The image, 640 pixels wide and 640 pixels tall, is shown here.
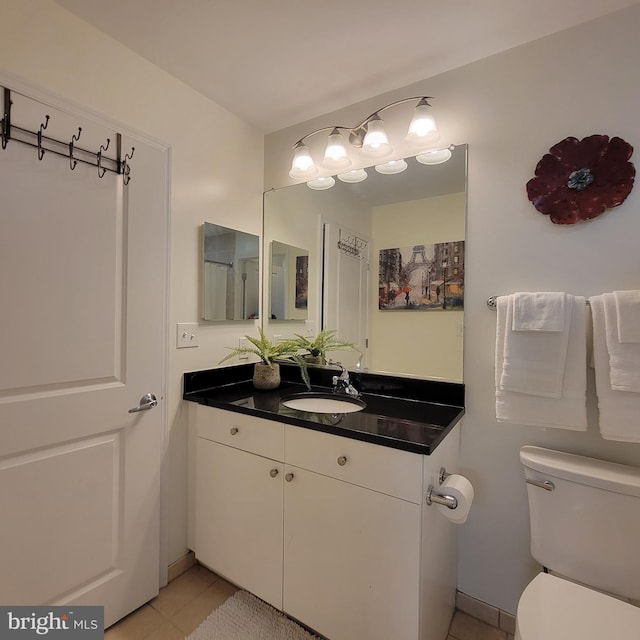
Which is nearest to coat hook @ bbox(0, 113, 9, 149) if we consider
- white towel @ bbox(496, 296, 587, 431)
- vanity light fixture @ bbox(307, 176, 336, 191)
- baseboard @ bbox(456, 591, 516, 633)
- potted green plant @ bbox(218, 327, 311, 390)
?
potted green plant @ bbox(218, 327, 311, 390)

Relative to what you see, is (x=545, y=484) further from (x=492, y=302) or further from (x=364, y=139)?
(x=364, y=139)

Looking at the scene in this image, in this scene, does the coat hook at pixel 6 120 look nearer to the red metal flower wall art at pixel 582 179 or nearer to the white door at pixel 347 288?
the white door at pixel 347 288

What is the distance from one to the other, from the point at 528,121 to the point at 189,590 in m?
2.39

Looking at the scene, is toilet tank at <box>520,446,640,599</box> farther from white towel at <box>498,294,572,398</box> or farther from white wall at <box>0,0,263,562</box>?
white wall at <box>0,0,263,562</box>

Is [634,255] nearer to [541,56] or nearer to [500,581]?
[541,56]

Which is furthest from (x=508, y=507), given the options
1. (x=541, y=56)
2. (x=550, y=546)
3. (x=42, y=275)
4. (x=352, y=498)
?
(x=42, y=275)

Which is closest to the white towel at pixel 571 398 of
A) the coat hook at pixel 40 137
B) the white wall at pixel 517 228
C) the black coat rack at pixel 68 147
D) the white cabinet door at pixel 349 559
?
the white wall at pixel 517 228

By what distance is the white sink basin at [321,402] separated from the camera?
161 centimetres

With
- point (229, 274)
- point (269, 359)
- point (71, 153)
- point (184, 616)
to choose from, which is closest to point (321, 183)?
point (229, 274)

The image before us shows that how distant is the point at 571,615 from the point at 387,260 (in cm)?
136

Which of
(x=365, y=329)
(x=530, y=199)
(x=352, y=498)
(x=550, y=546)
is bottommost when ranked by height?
(x=550, y=546)

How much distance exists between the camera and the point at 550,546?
1.18 meters

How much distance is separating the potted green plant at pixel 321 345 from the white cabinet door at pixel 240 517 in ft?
2.06

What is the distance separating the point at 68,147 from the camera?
122cm
